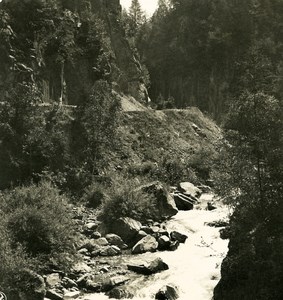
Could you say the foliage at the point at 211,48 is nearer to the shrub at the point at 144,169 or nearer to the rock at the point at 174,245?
the shrub at the point at 144,169

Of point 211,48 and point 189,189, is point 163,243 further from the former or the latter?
point 211,48

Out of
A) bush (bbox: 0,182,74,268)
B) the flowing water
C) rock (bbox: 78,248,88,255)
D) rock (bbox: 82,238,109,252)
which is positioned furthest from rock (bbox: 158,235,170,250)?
bush (bbox: 0,182,74,268)

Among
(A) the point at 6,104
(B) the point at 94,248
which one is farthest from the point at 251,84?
(B) the point at 94,248

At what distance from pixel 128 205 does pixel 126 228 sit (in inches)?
105

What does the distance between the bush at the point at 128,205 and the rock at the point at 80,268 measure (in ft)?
20.0

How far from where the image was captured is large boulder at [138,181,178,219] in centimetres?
3225

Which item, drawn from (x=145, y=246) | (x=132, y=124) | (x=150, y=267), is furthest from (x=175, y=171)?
(x=150, y=267)

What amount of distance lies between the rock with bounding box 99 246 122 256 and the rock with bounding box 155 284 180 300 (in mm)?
5683

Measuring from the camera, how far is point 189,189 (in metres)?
39.7

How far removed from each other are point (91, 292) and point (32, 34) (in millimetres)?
32729

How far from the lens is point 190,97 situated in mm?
84875

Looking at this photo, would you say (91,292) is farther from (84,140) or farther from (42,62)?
(42,62)

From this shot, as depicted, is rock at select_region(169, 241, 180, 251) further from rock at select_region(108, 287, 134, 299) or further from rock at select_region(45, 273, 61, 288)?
rock at select_region(45, 273, 61, 288)

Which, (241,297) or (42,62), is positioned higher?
(42,62)
